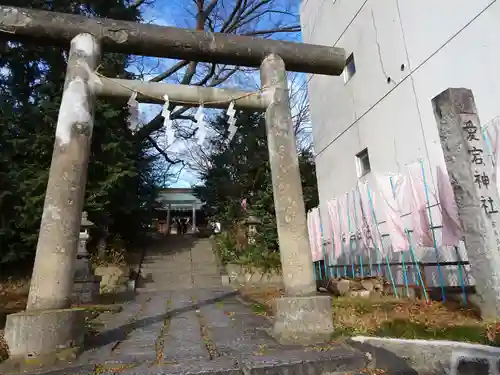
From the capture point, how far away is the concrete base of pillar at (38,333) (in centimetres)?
326

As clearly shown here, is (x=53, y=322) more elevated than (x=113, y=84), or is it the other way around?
(x=113, y=84)

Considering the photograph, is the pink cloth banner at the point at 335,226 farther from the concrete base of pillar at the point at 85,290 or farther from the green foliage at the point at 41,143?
the green foliage at the point at 41,143

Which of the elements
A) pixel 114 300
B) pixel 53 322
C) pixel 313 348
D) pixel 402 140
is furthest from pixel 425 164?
pixel 114 300

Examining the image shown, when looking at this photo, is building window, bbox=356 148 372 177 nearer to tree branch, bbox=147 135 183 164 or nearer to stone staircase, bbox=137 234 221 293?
stone staircase, bbox=137 234 221 293

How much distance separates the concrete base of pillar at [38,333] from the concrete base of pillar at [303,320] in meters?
2.20

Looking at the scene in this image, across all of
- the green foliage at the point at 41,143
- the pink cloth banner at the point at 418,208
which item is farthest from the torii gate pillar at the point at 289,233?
the green foliage at the point at 41,143

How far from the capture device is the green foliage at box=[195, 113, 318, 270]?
44.5 feet

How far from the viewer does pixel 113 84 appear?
14.3ft

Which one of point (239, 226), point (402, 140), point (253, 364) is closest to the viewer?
point (253, 364)

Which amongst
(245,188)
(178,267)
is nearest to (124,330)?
(178,267)

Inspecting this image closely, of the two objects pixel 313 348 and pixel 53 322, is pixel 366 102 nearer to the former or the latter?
pixel 313 348

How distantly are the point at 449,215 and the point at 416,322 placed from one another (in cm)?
207

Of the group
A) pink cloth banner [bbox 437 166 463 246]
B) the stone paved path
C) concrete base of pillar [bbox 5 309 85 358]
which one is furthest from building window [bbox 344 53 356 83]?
concrete base of pillar [bbox 5 309 85 358]

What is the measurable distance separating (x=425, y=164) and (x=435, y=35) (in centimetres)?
262
